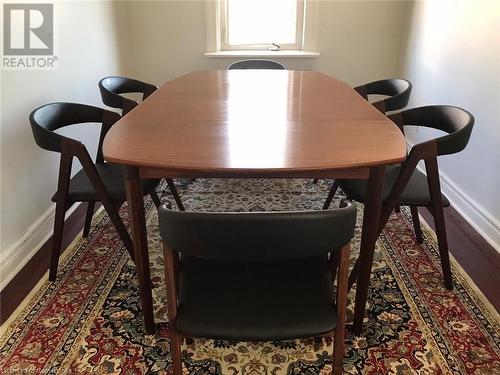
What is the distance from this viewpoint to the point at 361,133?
4.52 ft

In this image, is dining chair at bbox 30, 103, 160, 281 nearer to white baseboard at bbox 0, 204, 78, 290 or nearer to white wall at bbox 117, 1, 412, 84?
white baseboard at bbox 0, 204, 78, 290

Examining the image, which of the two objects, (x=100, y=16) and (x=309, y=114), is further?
(x=100, y=16)

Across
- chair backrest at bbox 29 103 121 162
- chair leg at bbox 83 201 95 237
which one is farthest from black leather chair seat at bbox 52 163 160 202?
chair leg at bbox 83 201 95 237

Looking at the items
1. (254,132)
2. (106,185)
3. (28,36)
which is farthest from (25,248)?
(254,132)

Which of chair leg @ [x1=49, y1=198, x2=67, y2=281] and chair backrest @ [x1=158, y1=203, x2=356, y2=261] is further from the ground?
chair backrest @ [x1=158, y1=203, x2=356, y2=261]

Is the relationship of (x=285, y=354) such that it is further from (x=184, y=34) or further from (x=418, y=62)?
(x=184, y=34)

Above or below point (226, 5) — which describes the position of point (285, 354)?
below

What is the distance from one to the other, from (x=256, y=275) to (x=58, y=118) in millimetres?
1306

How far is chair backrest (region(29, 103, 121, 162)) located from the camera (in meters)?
1.56

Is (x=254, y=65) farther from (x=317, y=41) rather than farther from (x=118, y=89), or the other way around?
(x=118, y=89)

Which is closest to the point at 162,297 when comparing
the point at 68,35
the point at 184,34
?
the point at 68,35

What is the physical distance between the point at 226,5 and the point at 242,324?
3.16 m

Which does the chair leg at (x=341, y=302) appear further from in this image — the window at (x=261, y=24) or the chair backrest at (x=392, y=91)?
the window at (x=261, y=24)

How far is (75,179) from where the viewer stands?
5.84 feet
